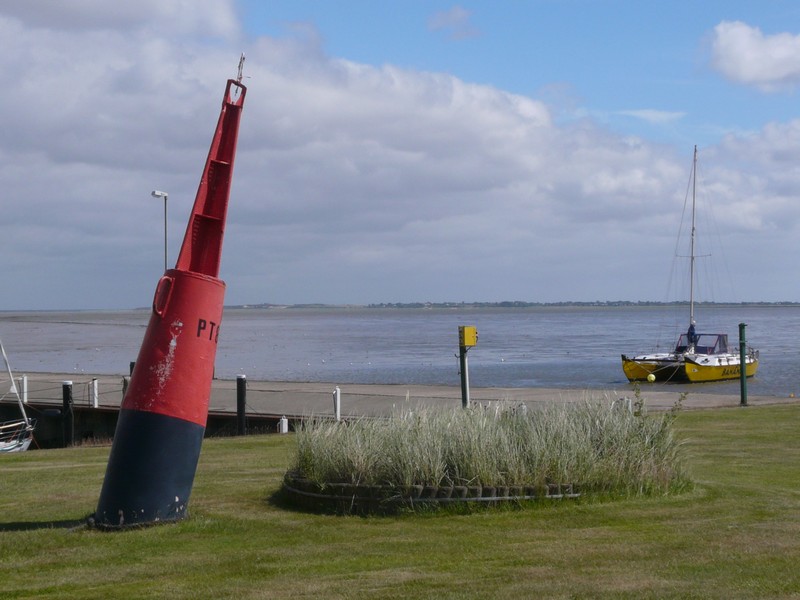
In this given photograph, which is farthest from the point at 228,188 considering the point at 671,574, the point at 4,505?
the point at 671,574

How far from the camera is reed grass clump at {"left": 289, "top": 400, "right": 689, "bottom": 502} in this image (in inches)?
352

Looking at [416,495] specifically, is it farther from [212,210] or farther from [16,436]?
[16,436]

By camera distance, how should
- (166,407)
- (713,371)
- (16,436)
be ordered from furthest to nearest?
(713,371) → (16,436) → (166,407)

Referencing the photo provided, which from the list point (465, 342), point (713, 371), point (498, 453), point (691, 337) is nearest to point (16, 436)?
point (465, 342)

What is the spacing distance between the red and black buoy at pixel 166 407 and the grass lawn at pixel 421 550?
23cm

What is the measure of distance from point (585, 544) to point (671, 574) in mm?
Result: 991

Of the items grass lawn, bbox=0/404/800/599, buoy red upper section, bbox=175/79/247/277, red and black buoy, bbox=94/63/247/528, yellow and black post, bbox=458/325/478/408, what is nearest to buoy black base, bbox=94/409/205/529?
red and black buoy, bbox=94/63/247/528

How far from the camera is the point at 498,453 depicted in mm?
9023

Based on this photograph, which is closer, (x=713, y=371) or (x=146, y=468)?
(x=146, y=468)

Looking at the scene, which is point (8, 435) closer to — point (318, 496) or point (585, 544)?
point (318, 496)

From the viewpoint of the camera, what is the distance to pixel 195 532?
824cm

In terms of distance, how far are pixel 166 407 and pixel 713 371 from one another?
1634 inches

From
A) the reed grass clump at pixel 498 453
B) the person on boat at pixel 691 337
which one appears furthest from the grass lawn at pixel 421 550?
the person on boat at pixel 691 337

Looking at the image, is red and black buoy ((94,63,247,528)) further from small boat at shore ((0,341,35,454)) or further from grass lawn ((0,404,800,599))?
small boat at shore ((0,341,35,454))
